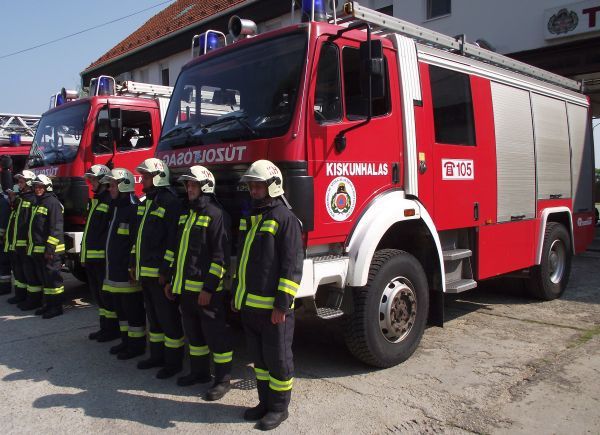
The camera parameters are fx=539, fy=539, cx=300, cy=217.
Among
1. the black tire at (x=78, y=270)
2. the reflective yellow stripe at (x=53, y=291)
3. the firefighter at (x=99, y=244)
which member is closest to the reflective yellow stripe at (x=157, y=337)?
the firefighter at (x=99, y=244)

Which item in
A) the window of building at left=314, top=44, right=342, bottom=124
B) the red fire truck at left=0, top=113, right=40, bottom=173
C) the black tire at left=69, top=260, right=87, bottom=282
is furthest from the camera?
the red fire truck at left=0, top=113, right=40, bottom=173

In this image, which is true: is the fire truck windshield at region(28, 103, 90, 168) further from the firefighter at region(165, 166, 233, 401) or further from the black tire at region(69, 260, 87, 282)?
the firefighter at region(165, 166, 233, 401)

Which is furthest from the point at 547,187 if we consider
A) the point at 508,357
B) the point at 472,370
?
the point at 472,370

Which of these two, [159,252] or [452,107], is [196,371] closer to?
[159,252]

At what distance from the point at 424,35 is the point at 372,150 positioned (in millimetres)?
1514

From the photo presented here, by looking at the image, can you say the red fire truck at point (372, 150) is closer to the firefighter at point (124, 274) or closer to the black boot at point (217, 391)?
the firefighter at point (124, 274)

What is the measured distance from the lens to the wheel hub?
14.4ft

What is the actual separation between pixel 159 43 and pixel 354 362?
59.4 ft

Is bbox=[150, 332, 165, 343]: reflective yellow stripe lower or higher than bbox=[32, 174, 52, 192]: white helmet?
lower

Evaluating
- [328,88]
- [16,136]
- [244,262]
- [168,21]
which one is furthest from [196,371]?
[168,21]

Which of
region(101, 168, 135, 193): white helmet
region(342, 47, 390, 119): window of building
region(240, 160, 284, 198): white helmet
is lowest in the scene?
region(240, 160, 284, 198): white helmet

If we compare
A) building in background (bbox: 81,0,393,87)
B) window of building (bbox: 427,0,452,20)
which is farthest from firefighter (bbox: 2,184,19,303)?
window of building (bbox: 427,0,452,20)

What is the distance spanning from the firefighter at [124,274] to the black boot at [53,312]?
1784 mm

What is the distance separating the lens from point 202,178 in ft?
12.6
